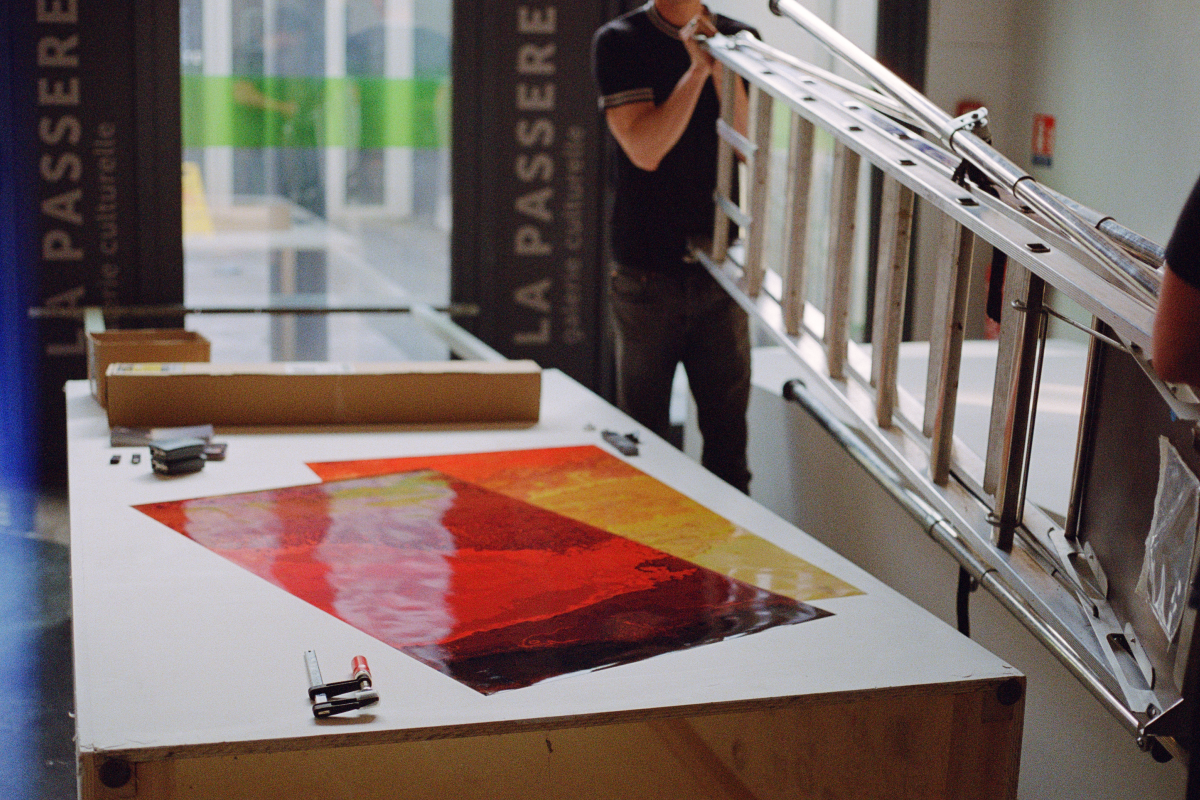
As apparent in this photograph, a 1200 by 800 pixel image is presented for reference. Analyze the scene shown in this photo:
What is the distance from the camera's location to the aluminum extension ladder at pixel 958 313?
148 cm

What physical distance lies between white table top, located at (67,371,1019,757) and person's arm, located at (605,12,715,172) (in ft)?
3.69

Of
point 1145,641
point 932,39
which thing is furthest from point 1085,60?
point 1145,641

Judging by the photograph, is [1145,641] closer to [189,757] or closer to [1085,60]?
[189,757]

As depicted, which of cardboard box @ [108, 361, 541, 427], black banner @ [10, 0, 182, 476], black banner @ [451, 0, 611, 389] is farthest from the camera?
black banner @ [451, 0, 611, 389]

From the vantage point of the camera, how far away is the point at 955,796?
1450 millimetres

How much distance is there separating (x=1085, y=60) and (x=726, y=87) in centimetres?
203

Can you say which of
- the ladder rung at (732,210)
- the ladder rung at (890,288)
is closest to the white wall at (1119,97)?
the ladder rung at (732,210)

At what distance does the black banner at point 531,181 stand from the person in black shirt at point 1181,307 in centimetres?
351

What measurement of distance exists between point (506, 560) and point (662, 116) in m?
1.33

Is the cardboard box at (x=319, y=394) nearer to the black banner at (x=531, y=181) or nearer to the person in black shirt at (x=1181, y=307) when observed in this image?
the person in black shirt at (x=1181, y=307)

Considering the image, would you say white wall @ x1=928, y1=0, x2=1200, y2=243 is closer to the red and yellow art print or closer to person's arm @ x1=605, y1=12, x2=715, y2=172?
person's arm @ x1=605, y1=12, x2=715, y2=172

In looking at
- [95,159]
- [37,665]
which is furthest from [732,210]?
[95,159]

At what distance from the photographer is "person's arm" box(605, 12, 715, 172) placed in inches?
107

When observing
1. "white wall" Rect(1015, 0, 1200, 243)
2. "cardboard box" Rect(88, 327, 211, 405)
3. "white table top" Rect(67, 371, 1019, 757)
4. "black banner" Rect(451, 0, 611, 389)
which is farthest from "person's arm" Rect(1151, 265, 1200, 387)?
"black banner" Rect(451, 0, 611, 389)
